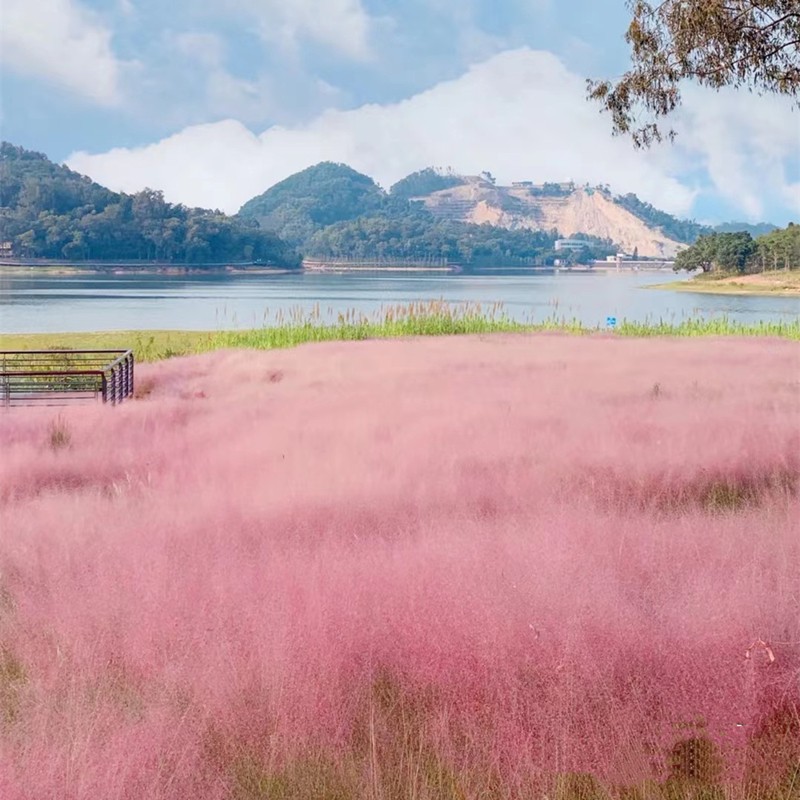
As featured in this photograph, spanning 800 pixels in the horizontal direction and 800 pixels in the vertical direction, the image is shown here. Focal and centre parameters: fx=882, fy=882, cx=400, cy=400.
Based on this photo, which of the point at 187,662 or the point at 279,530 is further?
the point at 279,530

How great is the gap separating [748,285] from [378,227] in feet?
191

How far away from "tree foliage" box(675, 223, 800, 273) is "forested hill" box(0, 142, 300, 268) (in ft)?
164

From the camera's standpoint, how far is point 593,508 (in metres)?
4.74

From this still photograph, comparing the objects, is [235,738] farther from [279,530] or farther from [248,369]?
[248,369]

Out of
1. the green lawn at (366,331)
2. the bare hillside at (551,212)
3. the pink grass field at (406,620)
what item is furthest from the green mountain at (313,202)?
the pink grass field at (406,620)

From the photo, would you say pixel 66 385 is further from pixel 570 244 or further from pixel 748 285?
pixel 570 244

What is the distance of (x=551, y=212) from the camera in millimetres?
→ 128625

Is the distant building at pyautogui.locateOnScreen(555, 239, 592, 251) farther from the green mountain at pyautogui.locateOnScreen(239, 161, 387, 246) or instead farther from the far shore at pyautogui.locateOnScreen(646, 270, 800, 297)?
the far shore at pyautogui.locateOnScreen(646, 270, 800, 297)

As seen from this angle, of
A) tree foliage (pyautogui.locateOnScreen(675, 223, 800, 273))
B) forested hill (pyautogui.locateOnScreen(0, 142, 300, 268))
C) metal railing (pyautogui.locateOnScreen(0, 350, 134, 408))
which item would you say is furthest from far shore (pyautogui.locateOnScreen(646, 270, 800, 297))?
metal railing (pyautogui.locateOnScreen(0, 350, 134, 408))

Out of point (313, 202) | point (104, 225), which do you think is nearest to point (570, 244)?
point (313, 202)

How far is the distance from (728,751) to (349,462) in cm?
333

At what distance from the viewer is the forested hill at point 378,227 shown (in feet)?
390

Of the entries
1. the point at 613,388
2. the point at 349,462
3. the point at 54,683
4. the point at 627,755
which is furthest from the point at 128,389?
the point at 627,755

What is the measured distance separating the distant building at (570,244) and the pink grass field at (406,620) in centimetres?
12701
